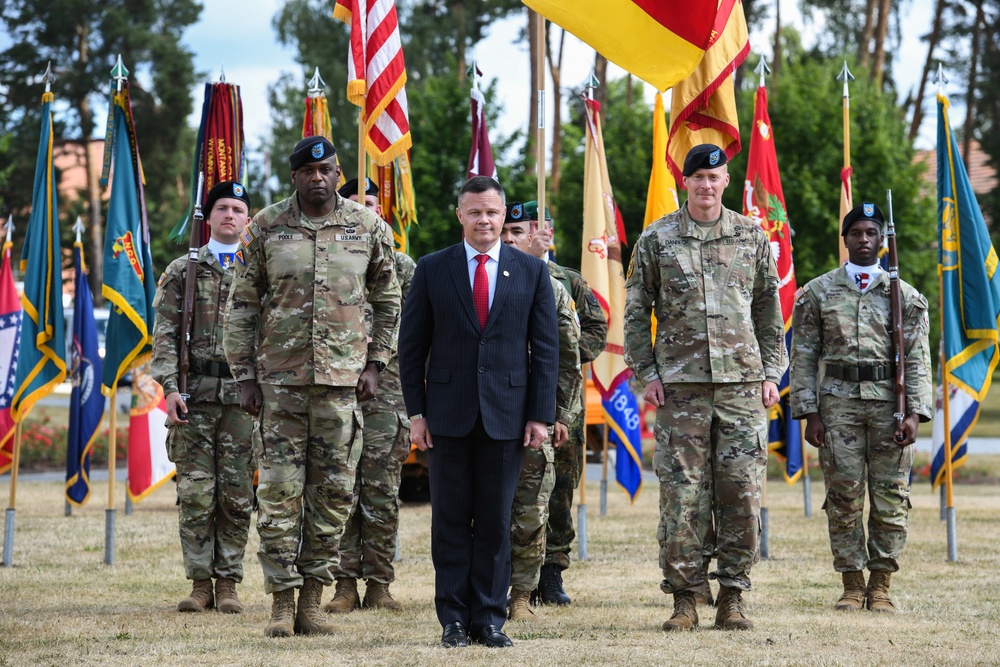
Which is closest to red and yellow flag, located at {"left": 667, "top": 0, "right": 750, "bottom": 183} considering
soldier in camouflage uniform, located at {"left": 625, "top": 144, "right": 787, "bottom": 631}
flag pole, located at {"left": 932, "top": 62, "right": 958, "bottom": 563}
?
soldier in camouflage uniform, located at {"left": 625, "top": 144, "right": 787, "bottom": 631}

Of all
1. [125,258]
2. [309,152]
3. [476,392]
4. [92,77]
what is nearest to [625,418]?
[125,258]

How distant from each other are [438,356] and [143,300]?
4.00m

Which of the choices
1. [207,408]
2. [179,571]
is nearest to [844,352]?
[207,408]

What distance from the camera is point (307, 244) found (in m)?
6.38

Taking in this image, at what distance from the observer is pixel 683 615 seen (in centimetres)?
658

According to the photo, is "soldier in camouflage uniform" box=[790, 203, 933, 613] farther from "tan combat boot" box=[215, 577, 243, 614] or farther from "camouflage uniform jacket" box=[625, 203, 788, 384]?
"tan combat boot" box=[215, 577, 243, 614]

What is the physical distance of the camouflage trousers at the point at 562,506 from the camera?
7.73 m

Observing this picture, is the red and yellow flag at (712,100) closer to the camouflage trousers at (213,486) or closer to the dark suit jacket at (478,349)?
the dark suit jacket at (478,349)

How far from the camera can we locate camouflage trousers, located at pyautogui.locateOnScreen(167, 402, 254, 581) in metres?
7.44

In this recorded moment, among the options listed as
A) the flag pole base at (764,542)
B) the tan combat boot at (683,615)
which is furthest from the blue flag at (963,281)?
the tan combat boot at (683,615)

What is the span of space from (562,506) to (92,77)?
110 feet

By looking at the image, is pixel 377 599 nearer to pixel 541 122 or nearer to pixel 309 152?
pixel 309 152

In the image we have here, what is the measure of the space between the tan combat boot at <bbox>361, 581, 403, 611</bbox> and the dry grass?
0.47ft

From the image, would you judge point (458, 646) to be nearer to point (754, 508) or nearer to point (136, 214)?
point (754, 508)
